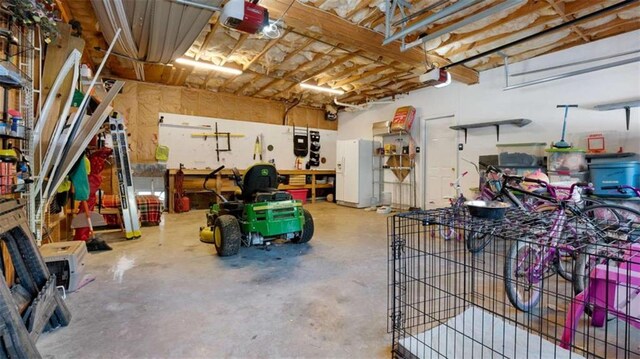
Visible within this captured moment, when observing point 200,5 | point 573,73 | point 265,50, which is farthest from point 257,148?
point 573,73

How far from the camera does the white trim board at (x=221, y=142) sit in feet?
23.9

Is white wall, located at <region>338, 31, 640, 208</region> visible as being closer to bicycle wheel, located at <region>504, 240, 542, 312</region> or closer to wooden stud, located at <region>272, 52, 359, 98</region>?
wooden stud, located at <region>272, 52, 359, 98</region>

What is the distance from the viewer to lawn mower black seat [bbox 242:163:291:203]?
3.81 meters

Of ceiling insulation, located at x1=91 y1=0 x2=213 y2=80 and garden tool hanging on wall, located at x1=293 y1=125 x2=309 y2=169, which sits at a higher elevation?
ceiling insulation, located at x1=91 y1=0 x2=213 y2=80

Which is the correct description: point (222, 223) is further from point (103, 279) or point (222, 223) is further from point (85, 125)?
point (85, 125)

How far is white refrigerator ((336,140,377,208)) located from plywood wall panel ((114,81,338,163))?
7.57ft

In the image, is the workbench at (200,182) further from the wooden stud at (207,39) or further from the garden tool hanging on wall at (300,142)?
the wooden stud at (207,39)

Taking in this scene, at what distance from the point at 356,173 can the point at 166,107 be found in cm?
488

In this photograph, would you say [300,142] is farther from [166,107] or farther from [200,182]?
[166,107]

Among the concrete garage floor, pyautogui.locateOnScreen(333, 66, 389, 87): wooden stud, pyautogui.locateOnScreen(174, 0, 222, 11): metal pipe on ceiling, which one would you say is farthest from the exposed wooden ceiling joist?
the concrete garage floor

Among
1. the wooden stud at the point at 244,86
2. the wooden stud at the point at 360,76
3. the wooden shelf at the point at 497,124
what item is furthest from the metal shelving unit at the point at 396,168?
the wooden stud at the point at 244,86

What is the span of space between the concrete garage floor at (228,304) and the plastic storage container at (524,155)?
2.76 metres

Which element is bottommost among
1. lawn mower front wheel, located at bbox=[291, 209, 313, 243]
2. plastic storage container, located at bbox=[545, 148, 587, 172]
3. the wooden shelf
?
lawn mower front wheel, located at bbox=[291, 209, 313, 243]

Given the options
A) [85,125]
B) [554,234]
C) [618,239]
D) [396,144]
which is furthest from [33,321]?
[396,144]
